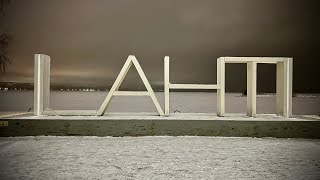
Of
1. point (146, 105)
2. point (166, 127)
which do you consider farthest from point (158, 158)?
point (146, 105)

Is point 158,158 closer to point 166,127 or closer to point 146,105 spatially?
point 166,127

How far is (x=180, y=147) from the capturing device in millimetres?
5426

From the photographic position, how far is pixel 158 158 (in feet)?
15.3

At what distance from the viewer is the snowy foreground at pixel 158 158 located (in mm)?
3793

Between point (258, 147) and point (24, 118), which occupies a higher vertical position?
point (24, 118)

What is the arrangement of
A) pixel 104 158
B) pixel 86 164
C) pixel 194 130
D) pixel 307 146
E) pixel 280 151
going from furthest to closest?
pixel 194 130 → pixel 307 146 → pixel 280 151 → pixel 104 158 → pixel 86 164

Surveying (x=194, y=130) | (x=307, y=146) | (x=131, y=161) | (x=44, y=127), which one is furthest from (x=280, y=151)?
(x=44, y=127)

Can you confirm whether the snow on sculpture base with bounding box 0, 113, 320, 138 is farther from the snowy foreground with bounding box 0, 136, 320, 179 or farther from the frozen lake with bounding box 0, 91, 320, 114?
the frozen lake with bounding box 0, 91, 320, 114

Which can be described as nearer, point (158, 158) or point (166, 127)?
point (158, 158)

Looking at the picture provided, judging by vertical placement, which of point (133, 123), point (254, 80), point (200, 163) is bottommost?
point (200, 163)

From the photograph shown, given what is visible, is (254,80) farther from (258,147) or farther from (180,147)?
(180,147)

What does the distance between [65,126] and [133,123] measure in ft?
4.23

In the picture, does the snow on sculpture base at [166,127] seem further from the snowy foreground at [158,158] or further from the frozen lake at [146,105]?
the frozen lake at [146,105]

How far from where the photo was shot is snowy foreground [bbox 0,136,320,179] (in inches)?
149
